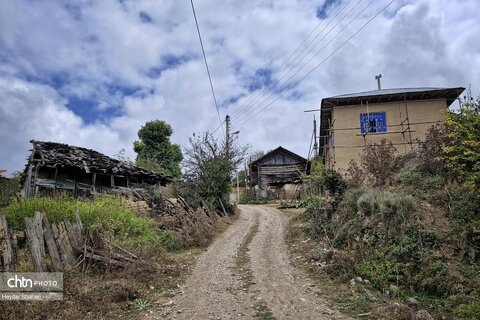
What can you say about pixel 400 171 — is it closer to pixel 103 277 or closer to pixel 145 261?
pixel 145 261

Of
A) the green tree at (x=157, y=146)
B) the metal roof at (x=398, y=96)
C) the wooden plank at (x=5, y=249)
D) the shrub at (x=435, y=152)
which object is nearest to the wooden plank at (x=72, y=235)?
the wooden plank at (x=5, y=249)

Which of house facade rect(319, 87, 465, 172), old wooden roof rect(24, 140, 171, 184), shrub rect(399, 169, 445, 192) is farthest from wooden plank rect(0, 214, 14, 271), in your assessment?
house facade rect(319, 87, 465, 172)

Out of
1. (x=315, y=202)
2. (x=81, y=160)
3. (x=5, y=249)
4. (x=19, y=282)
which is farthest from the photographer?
(x=81, y=160)

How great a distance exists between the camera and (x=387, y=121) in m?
19.6

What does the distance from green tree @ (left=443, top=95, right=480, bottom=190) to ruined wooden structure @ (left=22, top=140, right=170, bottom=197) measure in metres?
15.3

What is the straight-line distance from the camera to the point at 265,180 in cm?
3603

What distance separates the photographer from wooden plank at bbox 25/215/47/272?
610 cm

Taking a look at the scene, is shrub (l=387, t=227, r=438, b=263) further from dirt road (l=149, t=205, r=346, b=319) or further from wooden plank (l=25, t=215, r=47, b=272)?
wooden plank (l=25, t=215, r=47, b=272)

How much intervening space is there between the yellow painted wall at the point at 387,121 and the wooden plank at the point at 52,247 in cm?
1613

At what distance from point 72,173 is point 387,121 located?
18343 mm

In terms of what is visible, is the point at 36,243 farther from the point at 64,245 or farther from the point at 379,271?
the point at 379,271

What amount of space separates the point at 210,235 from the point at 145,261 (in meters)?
5.77

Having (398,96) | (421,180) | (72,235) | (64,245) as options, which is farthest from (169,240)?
(398,96)

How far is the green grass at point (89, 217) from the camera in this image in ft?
30.8
